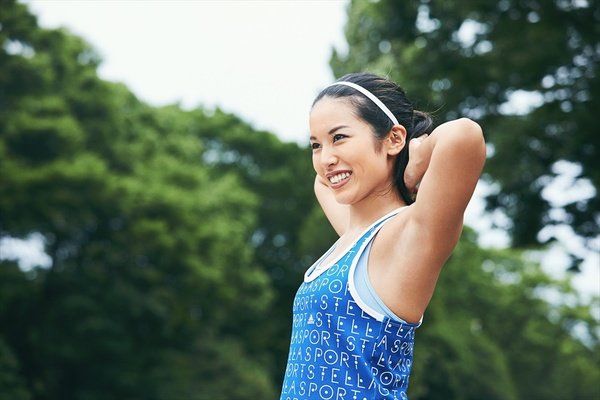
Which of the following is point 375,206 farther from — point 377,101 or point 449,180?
point 449,180

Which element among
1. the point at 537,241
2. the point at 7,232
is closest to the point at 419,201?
the point at 537,241

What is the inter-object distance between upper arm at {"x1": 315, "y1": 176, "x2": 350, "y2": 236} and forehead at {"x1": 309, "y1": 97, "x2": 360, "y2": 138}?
0.55 m

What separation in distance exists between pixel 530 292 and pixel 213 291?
24.6 m

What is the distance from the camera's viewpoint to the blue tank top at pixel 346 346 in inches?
93.4

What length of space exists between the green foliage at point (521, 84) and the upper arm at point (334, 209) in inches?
385

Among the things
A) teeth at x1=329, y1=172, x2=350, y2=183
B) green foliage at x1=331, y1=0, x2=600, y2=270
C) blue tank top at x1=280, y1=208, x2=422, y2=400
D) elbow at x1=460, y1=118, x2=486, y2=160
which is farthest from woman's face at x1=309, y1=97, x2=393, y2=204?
green foliage at x1=331, y1=0, x2=600, y2=270

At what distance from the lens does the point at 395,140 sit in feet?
8.60

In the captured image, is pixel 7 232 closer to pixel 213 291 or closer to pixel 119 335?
pixel 119 335

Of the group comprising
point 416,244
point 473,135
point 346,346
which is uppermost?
point 473,135

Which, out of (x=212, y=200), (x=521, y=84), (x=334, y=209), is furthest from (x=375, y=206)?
(x=212, y=200)

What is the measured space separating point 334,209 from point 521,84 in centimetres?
1155

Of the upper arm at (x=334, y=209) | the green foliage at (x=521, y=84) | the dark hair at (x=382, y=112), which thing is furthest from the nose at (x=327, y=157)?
the green foliage at (x=521, y=84)

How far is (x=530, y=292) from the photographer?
158ft

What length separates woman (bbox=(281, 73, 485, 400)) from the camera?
231cm
